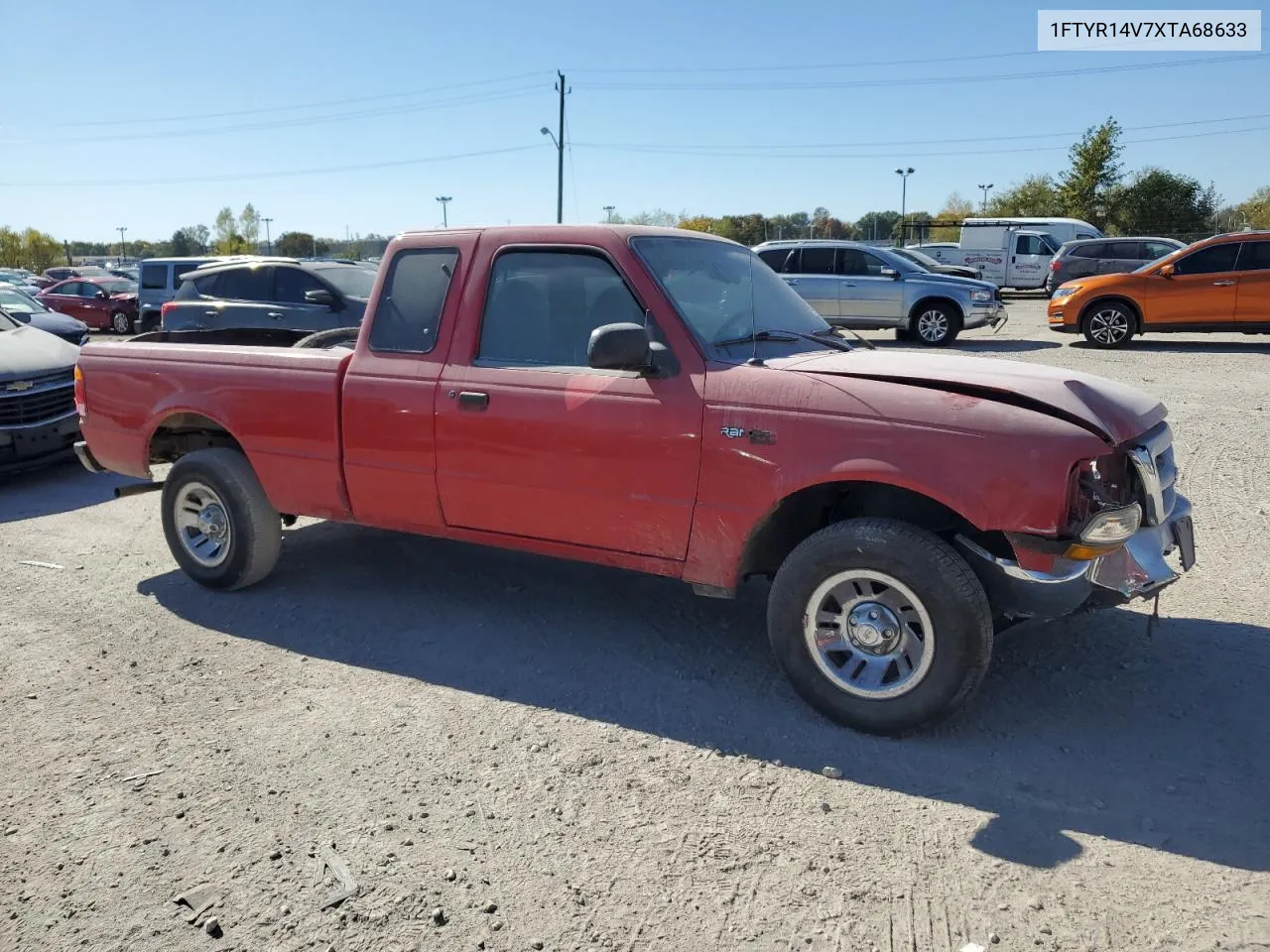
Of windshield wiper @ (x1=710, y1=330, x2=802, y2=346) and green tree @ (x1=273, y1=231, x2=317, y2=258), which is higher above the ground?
green tree @ (x1=273, y1=231, x2=317, y2=258)

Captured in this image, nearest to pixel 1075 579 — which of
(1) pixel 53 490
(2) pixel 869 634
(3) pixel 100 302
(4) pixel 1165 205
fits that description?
(2) pixel 869 634

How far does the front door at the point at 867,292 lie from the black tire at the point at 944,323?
209mm

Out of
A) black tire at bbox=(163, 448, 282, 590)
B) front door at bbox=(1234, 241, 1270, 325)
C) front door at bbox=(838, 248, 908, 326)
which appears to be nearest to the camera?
black tire at bbox=(163, 448, 282, 590)

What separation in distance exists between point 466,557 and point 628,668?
1951 mm

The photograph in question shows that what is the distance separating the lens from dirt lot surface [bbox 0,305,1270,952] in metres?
2.77

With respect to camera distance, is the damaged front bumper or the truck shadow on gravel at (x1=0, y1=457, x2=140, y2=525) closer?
the damaged front bumper

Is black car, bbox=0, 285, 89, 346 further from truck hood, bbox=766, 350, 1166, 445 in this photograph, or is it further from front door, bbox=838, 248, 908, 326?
truck hood, bbox=766, 350, 1166, 445

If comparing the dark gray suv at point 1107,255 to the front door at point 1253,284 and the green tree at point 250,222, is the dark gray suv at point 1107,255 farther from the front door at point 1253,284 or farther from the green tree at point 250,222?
the green tree at point 250,222

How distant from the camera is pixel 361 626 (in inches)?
196

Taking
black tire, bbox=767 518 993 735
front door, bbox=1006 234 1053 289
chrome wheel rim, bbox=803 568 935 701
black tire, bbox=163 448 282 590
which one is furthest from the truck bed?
front door, bbox=1006 234 1053 289

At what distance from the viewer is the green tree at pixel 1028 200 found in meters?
51.8

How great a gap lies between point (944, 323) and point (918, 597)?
1445 cm

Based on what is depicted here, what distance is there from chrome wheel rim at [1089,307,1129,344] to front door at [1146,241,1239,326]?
0.41m

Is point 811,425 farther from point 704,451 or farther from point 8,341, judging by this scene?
point 8,341
